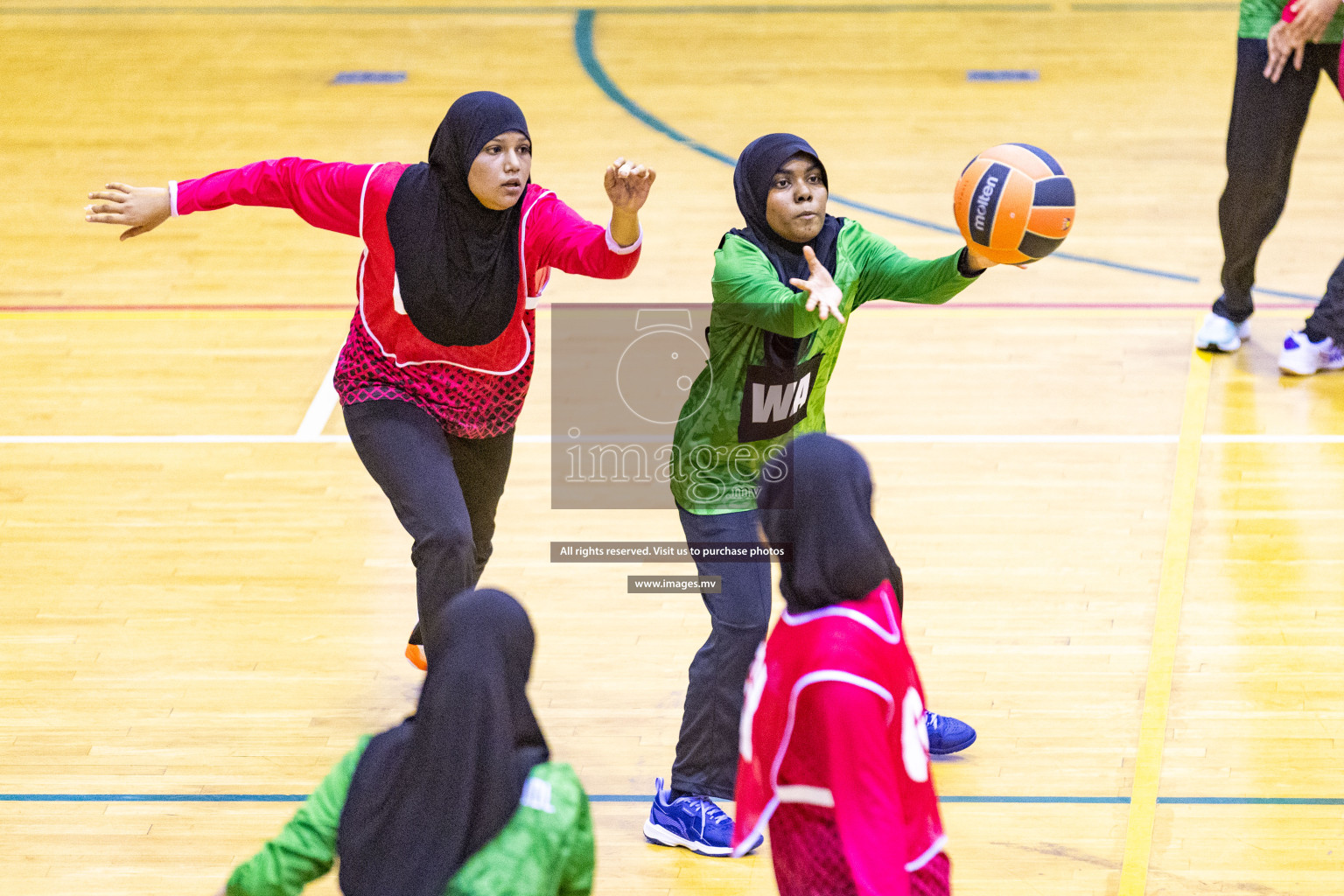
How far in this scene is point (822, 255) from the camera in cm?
405

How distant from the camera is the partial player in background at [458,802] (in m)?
2.46

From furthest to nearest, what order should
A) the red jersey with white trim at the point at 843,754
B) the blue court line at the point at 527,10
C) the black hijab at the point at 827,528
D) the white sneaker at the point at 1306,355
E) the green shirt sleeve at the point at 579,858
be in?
the blue court line at the point at 527,10, the white sneaker at the point at 1306,355, the black hijab at the point at 827,528, the red jersey with white trim at the point at 843,754, the green shirt sleeve at the point at 579,858

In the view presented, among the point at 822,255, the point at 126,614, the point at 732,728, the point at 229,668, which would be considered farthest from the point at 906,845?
the point at 126,614

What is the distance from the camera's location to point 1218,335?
6969 millimetres

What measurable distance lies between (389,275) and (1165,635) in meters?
2.78

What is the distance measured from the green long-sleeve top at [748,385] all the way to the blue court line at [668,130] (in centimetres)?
413

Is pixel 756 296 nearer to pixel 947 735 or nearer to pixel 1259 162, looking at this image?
pixel 947 735

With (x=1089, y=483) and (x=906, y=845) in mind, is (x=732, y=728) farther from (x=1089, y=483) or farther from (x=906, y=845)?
(x=1089, y=483)

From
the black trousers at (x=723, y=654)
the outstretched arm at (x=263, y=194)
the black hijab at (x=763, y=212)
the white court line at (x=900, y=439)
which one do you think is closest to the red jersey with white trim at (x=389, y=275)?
the outstretched arm at (x=263, y=194)

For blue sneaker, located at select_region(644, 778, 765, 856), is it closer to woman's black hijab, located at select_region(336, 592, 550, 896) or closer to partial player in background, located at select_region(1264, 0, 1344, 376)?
woman's black hijab, located at select_region(336, 592, 550, 896)

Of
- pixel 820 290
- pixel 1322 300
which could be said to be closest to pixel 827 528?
pixel 820 290

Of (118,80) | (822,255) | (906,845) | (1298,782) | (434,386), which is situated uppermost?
(118,80)

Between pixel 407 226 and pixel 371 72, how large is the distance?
270 inches

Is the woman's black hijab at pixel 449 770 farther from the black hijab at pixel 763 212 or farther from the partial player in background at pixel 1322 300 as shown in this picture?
the partial player in background at pixel 1322 300
